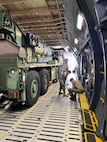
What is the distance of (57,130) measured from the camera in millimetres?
3777

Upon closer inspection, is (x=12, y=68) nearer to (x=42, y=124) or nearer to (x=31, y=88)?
(x=31, y=88)

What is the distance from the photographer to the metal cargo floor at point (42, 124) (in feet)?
11.2

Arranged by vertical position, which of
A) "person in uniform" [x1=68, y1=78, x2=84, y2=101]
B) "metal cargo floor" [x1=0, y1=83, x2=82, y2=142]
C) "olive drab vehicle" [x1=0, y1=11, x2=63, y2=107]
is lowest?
"metal cargo floor" [x1=0, y1=83, x2=82, y2=142]

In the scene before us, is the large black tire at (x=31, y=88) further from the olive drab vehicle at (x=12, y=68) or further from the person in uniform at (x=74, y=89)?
the person in uniform at (x=74, y=89)

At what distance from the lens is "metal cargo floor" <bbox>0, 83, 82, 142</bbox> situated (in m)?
3.43

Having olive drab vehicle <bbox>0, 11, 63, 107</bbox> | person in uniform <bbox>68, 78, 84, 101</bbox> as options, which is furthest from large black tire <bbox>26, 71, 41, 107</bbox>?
person in uniform <bbox>68, 78, 84, 101</bbox>

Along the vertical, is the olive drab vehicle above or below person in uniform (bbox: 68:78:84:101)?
above

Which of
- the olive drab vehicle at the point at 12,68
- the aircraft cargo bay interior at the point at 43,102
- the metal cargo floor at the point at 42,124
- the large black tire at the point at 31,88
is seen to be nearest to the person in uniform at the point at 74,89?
the aircraft cargo bay interior at the point at 43,102

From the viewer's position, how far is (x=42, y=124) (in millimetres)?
4121

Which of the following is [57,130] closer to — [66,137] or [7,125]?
[66,137]

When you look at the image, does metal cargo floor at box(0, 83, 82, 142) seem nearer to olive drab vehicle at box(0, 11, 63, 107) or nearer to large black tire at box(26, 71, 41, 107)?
large black tire at box(26, 71, 41, 107)

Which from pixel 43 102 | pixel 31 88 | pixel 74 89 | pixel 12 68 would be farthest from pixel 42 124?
pixel 74 89

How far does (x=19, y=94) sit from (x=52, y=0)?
5.16 metres

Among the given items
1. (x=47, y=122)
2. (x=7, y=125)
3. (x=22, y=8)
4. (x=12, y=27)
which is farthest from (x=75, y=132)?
(x=22, y=8)
